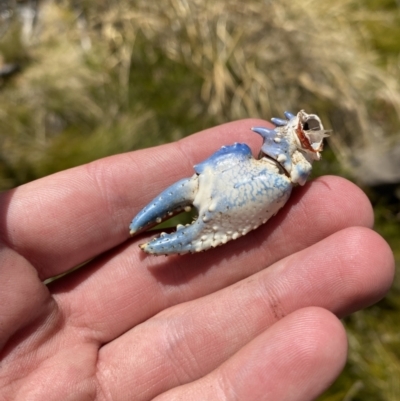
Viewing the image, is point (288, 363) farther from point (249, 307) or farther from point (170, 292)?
point (170, 292)

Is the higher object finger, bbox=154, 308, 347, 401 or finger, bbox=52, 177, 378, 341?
finger, bbox=52, 177, 378, 341

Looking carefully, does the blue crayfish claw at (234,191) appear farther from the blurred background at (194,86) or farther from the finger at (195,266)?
the blurred background at (194,86)

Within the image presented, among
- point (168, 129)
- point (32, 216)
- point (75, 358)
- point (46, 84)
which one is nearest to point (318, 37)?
point (168, 129)

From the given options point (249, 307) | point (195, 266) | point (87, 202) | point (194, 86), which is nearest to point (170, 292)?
point (195, 266)

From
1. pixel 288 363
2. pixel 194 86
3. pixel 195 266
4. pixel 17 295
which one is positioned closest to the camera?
pixel 288 363

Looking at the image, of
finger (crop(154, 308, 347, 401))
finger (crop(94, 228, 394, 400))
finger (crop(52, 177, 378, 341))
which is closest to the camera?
finger (crop(154, 308, 347, 401))

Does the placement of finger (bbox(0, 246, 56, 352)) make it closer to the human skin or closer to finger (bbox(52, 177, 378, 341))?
the human skin

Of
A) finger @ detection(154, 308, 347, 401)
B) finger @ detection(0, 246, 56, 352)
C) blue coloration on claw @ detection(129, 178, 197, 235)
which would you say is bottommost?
finger @ detection(154, 308, 347, 401)

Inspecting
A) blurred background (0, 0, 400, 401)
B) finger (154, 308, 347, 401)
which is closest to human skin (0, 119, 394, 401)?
finger (154, 308, 347, 401)
